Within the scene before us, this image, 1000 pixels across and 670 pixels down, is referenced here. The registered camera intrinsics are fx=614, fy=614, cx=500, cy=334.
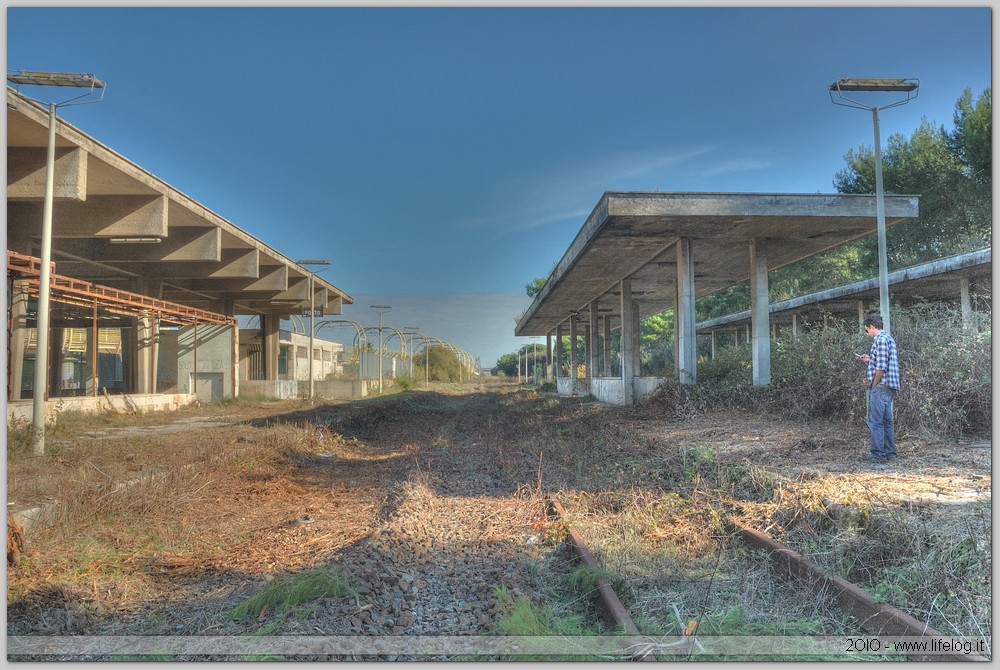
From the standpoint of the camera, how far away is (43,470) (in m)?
7.40

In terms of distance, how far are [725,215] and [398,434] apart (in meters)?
9.81

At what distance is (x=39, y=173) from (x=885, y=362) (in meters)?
14.9

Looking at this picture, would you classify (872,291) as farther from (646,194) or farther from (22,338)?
(22,338)

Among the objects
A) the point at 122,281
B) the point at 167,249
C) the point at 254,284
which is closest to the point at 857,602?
the point at 167,249

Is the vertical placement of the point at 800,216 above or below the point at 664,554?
above

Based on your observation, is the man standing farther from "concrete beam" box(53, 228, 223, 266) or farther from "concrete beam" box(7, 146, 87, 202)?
"concrete beam" box(53, 228, 223, 266)

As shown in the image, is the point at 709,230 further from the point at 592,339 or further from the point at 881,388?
the point at 592,339

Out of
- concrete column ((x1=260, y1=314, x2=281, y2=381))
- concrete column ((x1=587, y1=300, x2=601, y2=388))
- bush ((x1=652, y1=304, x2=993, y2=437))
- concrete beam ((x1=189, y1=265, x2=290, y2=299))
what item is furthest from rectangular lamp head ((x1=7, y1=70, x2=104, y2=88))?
concrete column ((x1=260, y1=314, x2=281, y2=381))

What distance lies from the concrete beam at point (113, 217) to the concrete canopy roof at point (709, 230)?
1156cm

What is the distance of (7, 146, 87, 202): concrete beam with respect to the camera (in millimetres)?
11461

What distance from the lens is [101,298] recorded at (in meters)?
16.6

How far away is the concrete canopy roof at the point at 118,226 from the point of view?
11688 millimetres

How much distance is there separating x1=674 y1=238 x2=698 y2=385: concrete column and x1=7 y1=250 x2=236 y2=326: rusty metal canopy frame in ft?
45.2

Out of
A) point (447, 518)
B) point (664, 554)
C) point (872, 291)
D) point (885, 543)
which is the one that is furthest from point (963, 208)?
point (872, 291)
